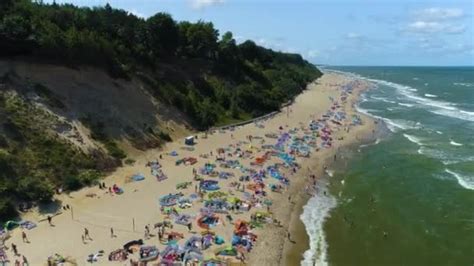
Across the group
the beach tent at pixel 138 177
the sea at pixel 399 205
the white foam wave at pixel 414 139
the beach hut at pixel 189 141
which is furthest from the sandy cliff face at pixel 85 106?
the white foam wave at pixel 414 139

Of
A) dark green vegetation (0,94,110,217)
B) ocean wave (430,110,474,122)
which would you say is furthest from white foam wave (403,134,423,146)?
dark green vegetation (0,94,110,217)

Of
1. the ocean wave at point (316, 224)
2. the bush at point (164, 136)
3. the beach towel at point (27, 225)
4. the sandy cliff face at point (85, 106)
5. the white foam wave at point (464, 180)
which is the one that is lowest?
the ocean wave at point (316, 224)

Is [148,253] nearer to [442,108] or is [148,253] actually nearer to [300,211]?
[300,211]

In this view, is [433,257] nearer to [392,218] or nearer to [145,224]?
[392,218]

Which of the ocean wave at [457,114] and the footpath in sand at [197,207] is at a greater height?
the ocean wave at [457,114]

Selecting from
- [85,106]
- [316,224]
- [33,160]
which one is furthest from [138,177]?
[316,224]

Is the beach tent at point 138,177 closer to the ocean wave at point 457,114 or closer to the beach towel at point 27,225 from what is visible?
the beach towel at point 27,225

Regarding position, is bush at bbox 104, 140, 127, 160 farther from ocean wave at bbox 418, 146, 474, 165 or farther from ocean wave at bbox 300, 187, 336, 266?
ocean wave at bbox 418, 146, 474, 165
